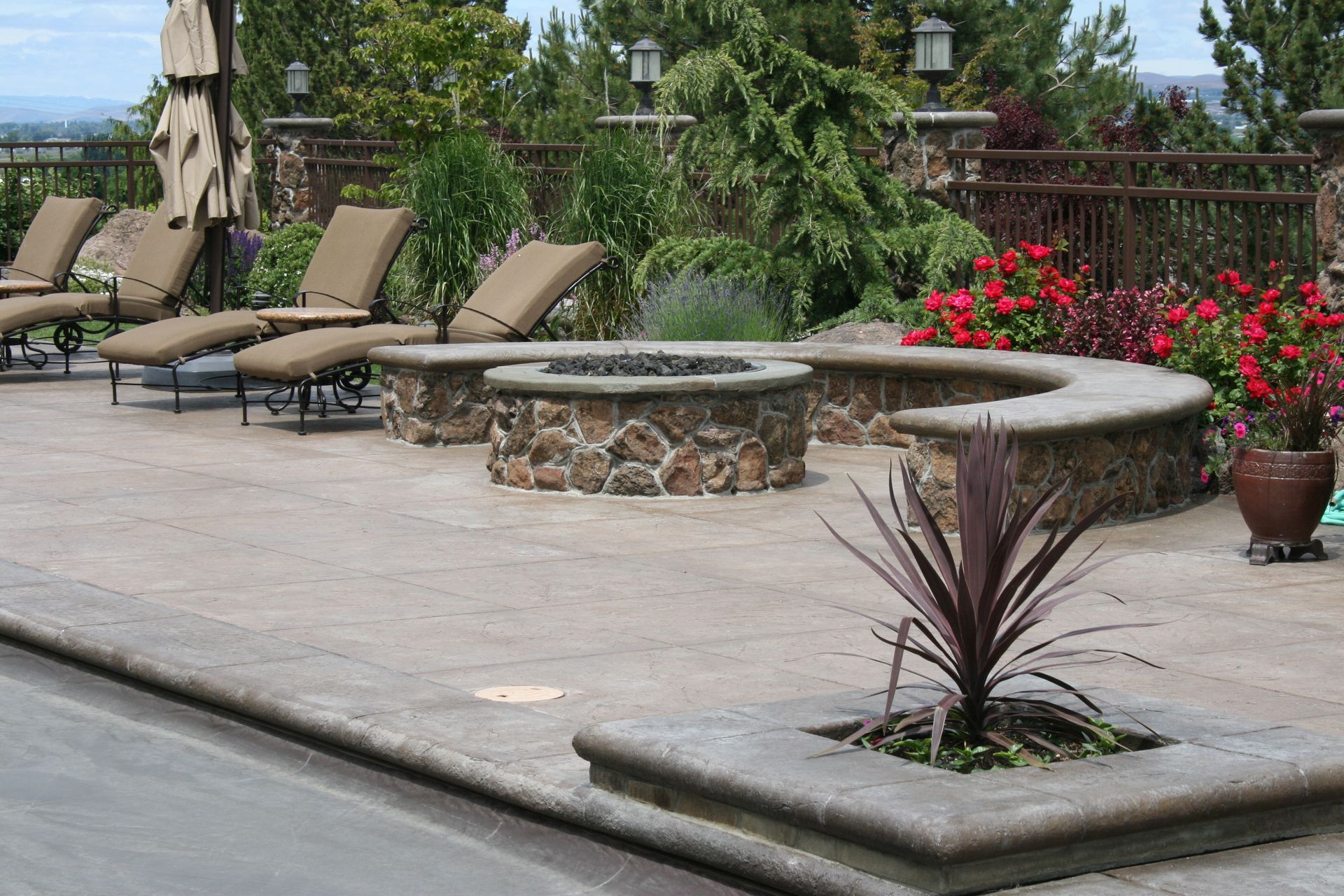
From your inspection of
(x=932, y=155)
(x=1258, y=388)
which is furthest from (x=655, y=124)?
(x=1258, y=388)

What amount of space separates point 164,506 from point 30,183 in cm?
1600

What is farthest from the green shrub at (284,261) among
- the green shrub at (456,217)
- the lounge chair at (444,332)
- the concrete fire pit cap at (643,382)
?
the concrete fire pit cap at (643,382)

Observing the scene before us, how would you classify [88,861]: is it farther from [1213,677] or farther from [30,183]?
[30,183]

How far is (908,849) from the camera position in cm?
413

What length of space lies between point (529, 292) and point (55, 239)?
6.48 meters

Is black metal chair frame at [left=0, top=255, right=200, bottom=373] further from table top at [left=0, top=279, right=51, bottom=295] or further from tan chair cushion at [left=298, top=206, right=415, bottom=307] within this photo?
tan chair cushion at [left=298, top=206, right=415, bottom=307]

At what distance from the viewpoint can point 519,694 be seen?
6.01 metres

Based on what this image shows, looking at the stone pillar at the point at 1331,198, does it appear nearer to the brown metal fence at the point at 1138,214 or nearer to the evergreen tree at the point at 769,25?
the brown metal fence at the point at 1138,214

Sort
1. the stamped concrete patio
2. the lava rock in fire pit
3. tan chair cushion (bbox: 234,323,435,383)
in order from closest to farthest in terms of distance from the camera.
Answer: the stamped concrete patio < the lava rock in fire pit < tan chair cushion (bbox: 234,323,435,383)

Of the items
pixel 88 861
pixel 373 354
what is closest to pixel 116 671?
pixel 88 861

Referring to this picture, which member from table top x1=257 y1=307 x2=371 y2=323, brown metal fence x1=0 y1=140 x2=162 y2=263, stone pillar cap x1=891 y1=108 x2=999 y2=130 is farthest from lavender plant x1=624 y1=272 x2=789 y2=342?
brown metal fence x1=0 y1=140 x2=162 y2=263

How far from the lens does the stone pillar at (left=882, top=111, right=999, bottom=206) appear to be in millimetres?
15594

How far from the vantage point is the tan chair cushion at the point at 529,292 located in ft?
43.1

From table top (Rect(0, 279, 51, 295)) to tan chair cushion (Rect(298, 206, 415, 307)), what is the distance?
3.45 m
